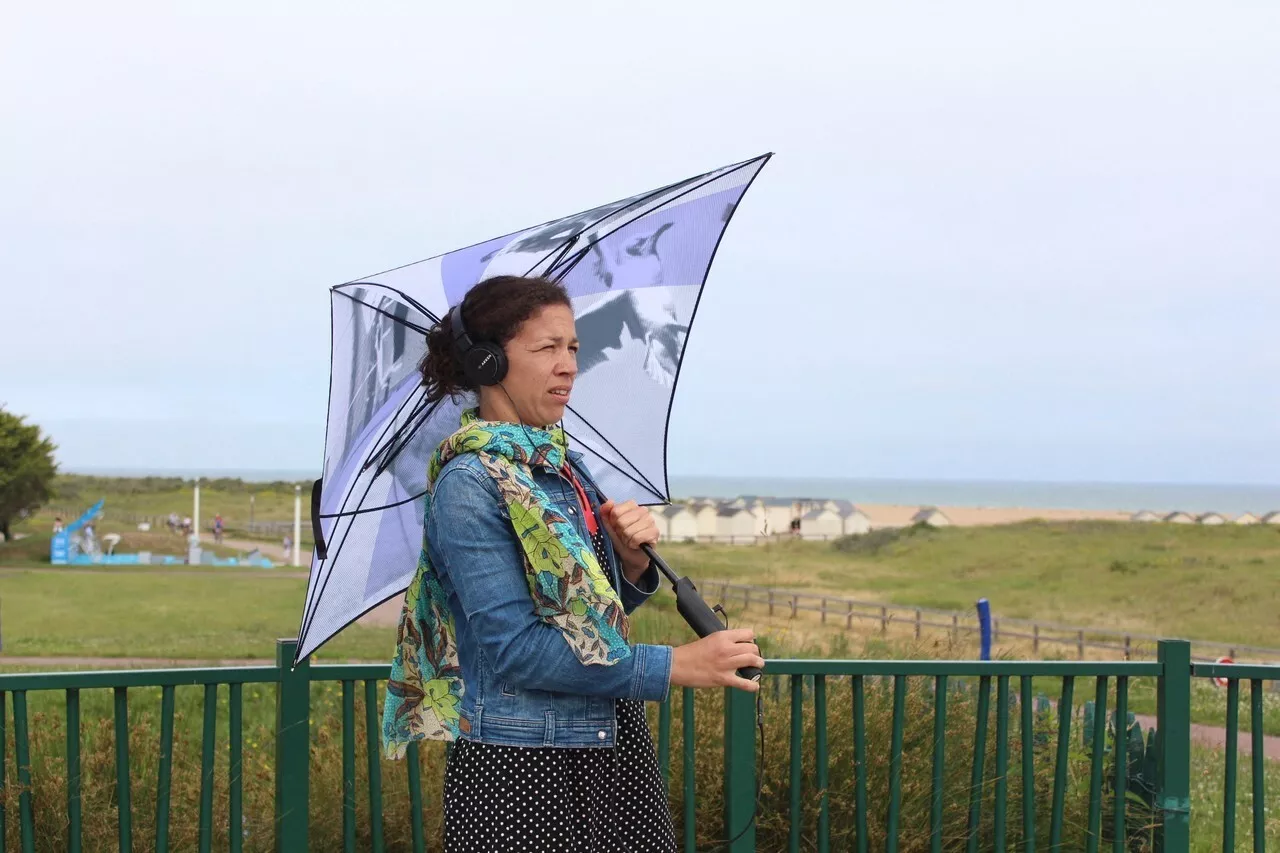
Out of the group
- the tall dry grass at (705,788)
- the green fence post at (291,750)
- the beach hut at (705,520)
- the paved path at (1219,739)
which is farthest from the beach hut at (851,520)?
the green fence post at (291,750)

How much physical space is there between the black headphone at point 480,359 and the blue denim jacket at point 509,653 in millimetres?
158

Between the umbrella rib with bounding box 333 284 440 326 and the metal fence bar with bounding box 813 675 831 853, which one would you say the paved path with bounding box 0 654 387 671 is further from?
the umbrella rib with bounding box 333 284 440 326

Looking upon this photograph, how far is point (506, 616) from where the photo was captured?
1.93 metres

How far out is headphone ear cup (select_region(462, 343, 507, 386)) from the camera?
208cm

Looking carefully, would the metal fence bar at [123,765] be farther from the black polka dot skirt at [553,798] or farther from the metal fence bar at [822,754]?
the metal fence bar at [822,754]

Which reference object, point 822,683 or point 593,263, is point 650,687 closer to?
point 593,263

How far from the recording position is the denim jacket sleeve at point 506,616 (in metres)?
1.93

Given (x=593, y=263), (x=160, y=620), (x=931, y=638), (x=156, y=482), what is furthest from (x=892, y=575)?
(x=156, y=482)

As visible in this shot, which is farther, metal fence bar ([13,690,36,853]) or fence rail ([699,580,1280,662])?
fence rail ([699,580,1280,662])

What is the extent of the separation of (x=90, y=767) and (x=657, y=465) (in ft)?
8.57

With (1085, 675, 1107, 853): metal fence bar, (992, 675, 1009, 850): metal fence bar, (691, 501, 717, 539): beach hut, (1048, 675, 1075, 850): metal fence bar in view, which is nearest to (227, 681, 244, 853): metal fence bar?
(992, 675, 1009, 850): metal fence bar

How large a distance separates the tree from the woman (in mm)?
54571

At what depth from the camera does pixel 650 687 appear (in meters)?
1.96

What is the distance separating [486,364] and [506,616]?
0.46 metres
